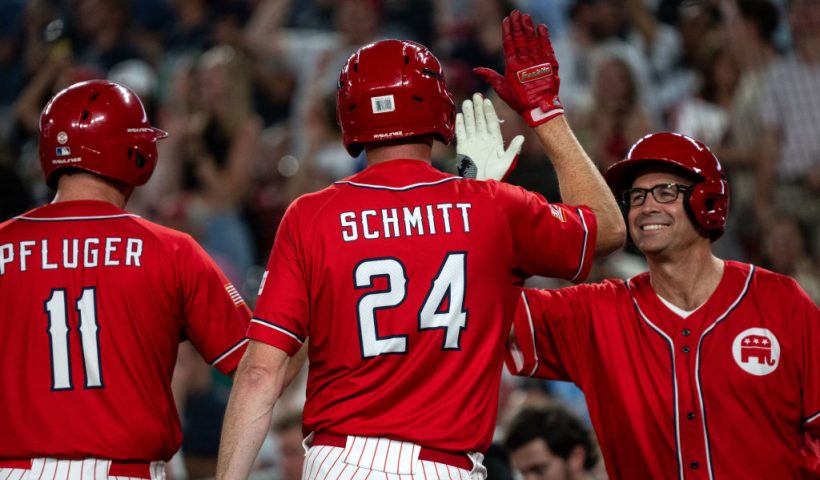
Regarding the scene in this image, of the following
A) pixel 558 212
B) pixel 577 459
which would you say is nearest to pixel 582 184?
pixel 558 212

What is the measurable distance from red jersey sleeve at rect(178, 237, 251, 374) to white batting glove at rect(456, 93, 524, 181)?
0.96 metres

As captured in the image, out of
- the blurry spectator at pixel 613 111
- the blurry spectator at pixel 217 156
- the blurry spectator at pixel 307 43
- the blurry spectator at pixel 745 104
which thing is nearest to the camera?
the blurry spectator at pixel 745 104

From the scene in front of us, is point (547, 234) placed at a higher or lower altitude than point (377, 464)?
higher

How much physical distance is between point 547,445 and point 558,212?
6.87 feet

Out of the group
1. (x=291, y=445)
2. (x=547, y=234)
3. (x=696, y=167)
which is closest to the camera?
(x=547, y=234)

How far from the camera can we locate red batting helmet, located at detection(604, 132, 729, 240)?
4180 mm

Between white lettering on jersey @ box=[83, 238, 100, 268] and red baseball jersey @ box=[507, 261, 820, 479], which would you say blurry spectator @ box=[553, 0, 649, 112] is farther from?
white lettering on jersey @ box=[83, 238, 100, 268]

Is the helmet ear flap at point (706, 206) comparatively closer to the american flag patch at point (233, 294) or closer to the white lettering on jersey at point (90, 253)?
the american flag patch at point (233, 294)

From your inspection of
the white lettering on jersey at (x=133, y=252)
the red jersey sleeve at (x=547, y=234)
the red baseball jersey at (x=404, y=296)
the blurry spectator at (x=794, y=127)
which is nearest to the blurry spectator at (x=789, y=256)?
the blurry spectator at (x=794, y=127)

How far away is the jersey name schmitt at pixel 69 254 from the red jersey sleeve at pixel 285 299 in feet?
1.87

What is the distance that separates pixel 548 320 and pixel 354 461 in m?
1.20

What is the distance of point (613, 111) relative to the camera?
8141 mm

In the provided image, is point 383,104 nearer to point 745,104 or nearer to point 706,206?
point 706,206

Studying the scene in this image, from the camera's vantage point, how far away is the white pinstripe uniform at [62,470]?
363cm
